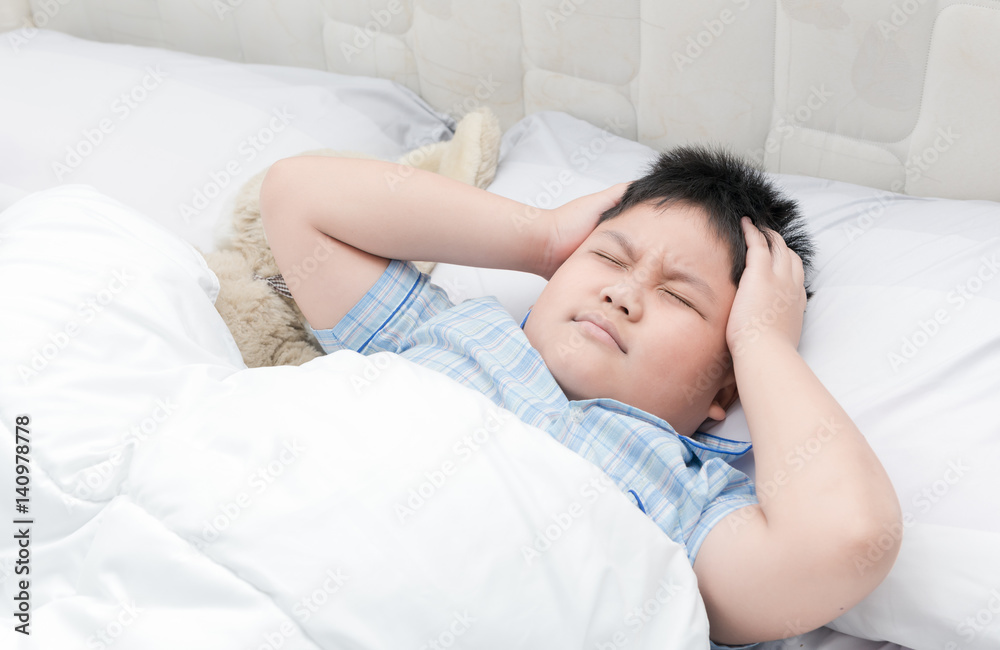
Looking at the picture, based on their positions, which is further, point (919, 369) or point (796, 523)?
point (919, 369)

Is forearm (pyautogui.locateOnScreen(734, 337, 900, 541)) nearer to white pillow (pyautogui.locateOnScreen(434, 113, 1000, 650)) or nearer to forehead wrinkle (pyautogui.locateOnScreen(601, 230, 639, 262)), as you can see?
white pillow (pyautogui.locateOnScreen(434, 113, 1000, 650))

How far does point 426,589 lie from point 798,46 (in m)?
0.92

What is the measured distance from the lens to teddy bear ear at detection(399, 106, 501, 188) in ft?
4.16

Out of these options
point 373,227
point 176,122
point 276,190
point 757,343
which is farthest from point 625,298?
point 176,122

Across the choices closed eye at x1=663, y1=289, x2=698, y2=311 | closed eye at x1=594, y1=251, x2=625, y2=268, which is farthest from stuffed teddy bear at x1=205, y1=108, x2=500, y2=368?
closed eye at x1=663, y1=289, x2=698, y2=311

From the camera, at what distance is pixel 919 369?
816 millimetres

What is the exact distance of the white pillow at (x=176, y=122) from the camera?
52.9 inches

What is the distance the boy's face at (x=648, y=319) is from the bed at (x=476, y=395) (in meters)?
0.11

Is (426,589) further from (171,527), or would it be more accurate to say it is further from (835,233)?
(835,233)

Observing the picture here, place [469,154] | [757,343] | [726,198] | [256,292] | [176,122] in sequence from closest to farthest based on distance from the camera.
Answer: [757,343] → [726,198] → [256,292] → [469,154] → [176,122]

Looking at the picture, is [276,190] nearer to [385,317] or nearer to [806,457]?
[385,317]

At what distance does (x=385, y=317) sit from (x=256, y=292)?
0.23m

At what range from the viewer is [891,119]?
3.43ft

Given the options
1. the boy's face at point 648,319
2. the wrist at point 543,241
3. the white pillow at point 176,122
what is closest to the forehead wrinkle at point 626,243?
the boy's face at point 648,319
